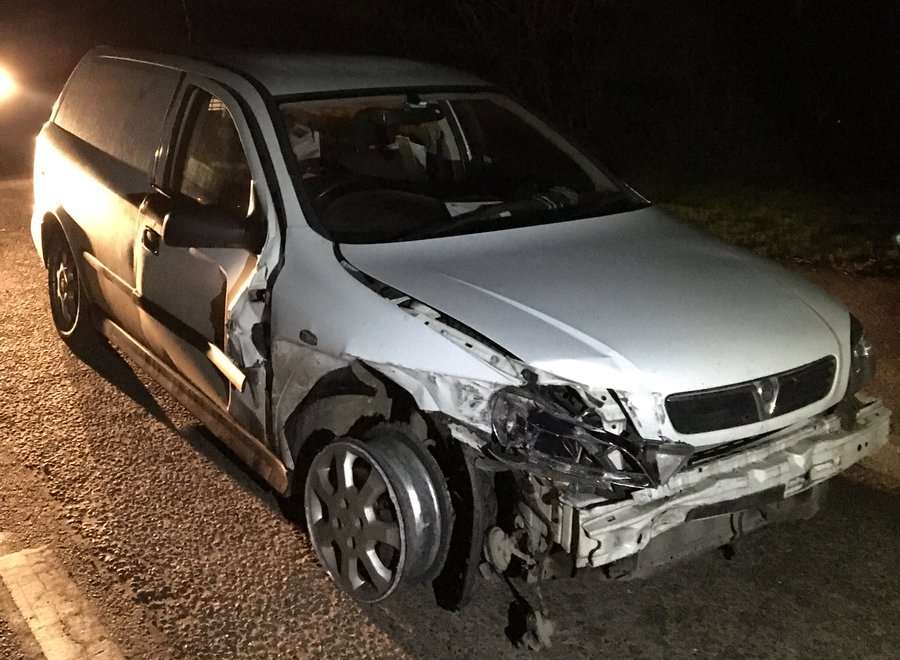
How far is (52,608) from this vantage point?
10.7 ft

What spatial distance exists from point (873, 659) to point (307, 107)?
2921mm

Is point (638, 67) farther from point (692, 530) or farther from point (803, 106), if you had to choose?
point (692, 530)

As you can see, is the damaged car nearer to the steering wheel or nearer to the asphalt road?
the steering wheel

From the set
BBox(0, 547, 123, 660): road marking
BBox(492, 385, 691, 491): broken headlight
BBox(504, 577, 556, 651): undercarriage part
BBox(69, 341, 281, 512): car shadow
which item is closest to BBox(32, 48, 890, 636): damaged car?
BBox(492, 385, 691, 491): broken headlight

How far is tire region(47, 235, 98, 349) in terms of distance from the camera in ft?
16.9

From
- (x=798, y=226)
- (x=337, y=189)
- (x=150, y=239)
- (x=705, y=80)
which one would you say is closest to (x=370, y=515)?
(x=337, y=189)

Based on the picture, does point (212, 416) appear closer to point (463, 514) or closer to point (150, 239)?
point (150, 239)

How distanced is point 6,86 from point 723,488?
16642 millimetres

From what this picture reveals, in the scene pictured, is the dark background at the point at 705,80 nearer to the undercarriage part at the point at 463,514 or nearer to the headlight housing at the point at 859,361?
the headlight housing at the point at 859,361

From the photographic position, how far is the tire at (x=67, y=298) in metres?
5.15

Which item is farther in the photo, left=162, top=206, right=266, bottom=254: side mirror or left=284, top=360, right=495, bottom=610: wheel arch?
left=162, top=206, right=266, bottom=254: side mirror

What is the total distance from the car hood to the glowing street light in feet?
45.6

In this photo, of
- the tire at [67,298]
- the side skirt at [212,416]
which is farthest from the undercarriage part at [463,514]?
the tire at [67,298]

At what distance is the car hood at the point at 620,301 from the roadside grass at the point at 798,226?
3.10 m
